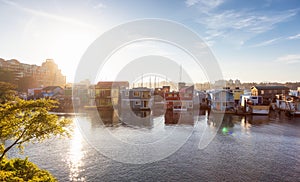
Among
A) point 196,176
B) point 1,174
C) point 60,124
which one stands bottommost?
point 196,176

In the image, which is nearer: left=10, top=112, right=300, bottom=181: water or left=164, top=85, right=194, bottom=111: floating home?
left=10, top=112, right=300, bottom=181: water

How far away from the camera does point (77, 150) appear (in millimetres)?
17719

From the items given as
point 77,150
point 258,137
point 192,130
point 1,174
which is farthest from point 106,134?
point 258,137

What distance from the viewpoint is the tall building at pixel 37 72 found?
75.6 meters

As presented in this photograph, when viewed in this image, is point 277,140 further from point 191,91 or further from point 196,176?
point 191,91

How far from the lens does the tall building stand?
248 feet

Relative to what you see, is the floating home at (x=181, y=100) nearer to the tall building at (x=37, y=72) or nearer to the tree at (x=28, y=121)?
the tree at (x=28, y=121)

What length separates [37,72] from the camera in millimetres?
86562

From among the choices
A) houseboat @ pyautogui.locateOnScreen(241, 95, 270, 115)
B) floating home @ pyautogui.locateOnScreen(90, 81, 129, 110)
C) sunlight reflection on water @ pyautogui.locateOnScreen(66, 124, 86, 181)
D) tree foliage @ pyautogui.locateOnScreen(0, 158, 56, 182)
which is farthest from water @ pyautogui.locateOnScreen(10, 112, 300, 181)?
floating home @ pyautogui.locateOnScreen(90, 81, 129, 110)

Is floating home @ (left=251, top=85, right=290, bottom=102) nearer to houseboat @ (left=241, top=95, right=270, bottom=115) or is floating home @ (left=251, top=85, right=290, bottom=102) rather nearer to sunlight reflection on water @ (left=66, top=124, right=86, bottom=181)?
houseboat @ (left=241, top=95, right=270, bottom=115)

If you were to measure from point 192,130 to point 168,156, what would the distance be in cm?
1043

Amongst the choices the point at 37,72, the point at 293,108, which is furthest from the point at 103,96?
the point at 37,72

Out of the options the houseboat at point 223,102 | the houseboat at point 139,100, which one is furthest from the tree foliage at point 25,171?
the houseboat at point 223,102

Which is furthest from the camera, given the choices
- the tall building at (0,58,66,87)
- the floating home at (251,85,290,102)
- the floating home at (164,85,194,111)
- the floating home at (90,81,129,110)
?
the tall building at (0,58,66,87)
